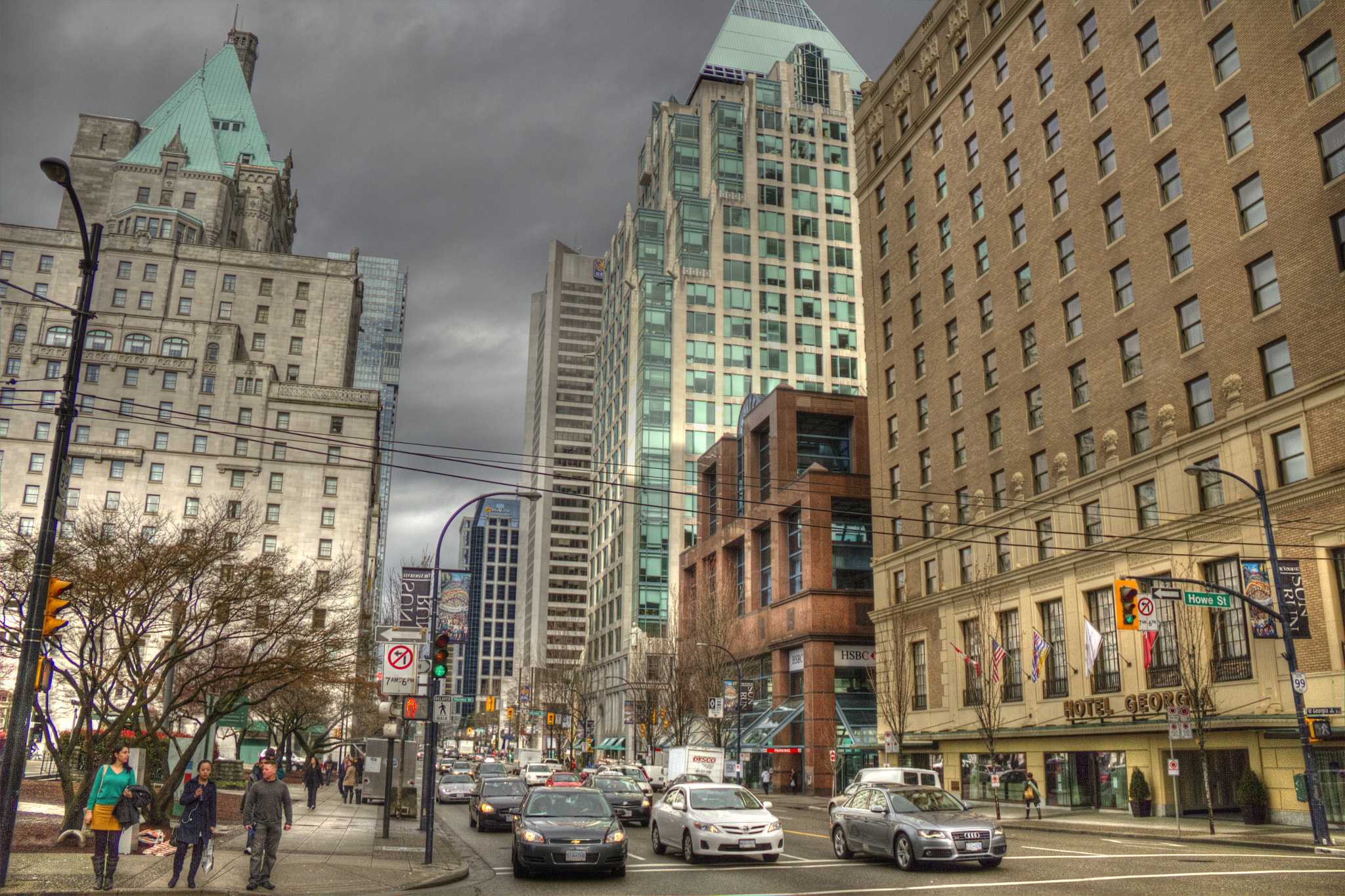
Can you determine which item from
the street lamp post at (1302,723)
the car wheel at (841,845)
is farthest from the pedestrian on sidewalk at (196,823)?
the street lamp post at (1302,723)

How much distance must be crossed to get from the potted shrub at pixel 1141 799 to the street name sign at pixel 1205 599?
10498 mm

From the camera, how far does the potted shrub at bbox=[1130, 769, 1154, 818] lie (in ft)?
111

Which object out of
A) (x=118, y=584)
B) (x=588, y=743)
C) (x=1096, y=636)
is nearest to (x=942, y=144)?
(x=1096, y=636)

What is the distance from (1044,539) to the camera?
4225 centimetres

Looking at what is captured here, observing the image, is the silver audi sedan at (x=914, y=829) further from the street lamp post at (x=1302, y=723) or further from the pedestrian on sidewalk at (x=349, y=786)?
the pedestrian on sidewalk at (x=349, y=786)

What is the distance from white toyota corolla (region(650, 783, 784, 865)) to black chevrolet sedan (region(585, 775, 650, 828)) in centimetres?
809

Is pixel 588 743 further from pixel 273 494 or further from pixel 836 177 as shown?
pixel 836 177

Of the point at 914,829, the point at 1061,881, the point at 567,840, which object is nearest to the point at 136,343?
the point at 567,840

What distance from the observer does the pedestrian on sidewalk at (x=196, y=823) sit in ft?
51.8

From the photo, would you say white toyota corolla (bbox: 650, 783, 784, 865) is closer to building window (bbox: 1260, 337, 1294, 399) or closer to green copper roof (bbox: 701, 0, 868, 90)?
building window (bbox: 1260, 337, 1294, 399)

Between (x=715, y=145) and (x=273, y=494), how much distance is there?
6033 cm

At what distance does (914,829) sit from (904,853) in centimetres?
53

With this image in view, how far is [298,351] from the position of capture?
122062mm

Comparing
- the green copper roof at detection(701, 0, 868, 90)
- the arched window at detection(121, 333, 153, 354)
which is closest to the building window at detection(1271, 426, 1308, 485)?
the green copper roof at detection(701, 0, 868, 90)
